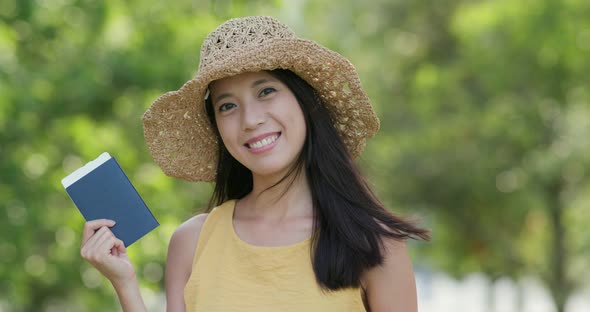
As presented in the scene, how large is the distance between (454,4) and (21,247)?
40.9ft

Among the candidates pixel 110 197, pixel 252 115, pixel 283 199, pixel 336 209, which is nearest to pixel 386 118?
pixel 283 199

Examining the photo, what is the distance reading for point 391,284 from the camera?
9.52 ft

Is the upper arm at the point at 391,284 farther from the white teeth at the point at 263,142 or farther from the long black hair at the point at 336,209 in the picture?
the white teeth at the point at 263,142

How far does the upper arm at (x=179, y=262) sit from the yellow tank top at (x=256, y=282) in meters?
0.04

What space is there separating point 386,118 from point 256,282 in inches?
667

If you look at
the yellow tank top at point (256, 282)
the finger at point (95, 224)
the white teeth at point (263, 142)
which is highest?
the finger at point (95, 224)

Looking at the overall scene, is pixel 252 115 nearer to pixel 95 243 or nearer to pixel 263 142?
pixel 263 142

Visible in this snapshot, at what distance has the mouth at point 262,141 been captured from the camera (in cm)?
293

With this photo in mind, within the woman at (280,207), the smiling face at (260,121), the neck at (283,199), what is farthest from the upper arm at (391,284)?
the smiling face at (260,121)

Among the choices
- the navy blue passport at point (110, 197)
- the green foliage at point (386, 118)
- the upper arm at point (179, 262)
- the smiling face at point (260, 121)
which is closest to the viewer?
the navy blue passport at point (110, 197)

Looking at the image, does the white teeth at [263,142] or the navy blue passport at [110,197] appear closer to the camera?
the navy blue passport at [110,197]

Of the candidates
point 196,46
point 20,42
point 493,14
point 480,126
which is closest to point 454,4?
point 480,126

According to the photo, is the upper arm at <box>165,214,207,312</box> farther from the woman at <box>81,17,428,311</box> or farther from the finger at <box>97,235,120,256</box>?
the finger at <box>97,235,120,256</box>

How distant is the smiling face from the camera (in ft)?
9.61
